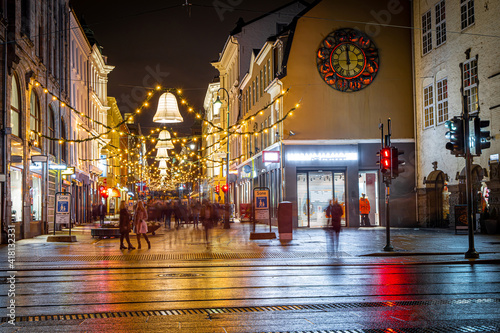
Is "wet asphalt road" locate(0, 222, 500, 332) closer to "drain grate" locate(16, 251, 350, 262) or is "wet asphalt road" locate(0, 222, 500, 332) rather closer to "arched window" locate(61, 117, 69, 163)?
"drain grate" locate(16, 251, 350, 262)

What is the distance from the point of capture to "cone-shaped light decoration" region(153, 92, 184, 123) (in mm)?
23750

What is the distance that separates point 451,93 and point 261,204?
1210 centimetres

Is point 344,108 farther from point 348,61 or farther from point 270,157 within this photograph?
point 270,157

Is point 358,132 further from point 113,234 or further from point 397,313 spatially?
point 397,313

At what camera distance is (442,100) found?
3388 centimetres

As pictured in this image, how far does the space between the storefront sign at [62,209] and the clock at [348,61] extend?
17546 millimetres

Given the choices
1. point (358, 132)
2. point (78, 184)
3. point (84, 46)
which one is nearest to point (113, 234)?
point (358, 132)

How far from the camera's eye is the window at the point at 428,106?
35.7 m

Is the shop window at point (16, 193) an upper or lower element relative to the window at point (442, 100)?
lower

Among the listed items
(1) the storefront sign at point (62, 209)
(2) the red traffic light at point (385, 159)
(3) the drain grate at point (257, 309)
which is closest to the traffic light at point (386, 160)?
(2) the red traffic light at point (385, 159)

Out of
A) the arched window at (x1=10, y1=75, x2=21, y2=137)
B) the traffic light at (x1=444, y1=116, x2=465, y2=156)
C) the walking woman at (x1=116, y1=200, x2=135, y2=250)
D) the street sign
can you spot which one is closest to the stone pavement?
the walking woman at (x1=116, y1=200, x2=135, y2=250)

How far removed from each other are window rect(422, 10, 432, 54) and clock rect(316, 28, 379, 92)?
127 inches

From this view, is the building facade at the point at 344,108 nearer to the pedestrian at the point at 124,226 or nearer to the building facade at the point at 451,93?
the building facade at the point at 451,93

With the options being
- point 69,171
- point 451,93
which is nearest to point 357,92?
point 451,93
